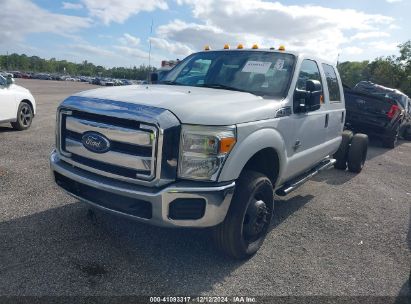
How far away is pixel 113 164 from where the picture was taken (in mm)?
2957

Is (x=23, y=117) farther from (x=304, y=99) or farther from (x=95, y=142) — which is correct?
(x=304, y=99)

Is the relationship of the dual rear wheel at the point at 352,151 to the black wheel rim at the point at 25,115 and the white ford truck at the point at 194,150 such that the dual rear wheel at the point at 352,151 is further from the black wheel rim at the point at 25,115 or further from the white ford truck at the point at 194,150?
the black wheel rim at the point at 25,115

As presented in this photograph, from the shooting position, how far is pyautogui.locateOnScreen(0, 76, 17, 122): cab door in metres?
8.30

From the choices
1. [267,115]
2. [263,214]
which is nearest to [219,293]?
[263,214]

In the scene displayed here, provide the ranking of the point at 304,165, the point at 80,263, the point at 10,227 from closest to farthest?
1. the point at 80,263
2. the point at 10,227
3. the point at 304,165

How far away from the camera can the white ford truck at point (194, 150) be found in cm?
279

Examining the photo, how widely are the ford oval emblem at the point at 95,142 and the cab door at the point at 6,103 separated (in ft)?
20.9

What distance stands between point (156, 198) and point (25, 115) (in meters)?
7.92

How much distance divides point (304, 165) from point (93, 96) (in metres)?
2.65

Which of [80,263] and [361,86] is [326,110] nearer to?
[80,263]

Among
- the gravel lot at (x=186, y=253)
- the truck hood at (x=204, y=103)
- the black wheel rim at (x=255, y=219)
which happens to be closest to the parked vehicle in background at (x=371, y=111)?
the gravel lot at (x=186, y=253)

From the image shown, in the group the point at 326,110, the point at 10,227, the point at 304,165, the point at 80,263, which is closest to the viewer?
the point at 80,263

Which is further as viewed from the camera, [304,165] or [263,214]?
[304,165]

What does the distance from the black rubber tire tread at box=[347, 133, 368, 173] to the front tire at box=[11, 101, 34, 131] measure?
774 centimetres
